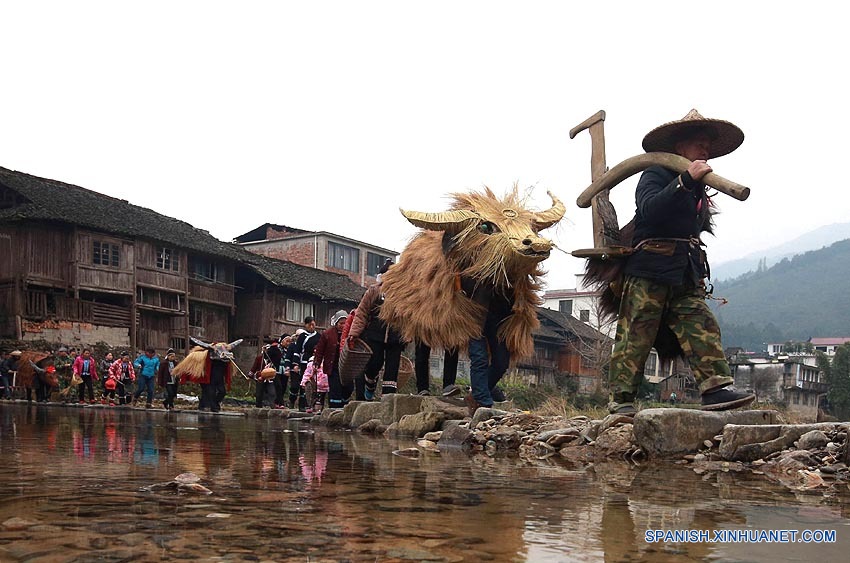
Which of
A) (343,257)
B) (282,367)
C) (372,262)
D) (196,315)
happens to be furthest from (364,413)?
(372,262)

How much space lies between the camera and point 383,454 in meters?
4.90

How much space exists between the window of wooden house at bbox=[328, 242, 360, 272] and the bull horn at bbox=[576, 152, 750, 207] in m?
38.4

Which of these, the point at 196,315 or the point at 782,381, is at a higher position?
the point at 196,315

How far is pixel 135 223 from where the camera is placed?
32375 millimetres

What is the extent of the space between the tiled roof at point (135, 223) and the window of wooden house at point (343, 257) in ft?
11.3

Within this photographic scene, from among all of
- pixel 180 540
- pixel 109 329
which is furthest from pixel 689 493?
pixel 109 329

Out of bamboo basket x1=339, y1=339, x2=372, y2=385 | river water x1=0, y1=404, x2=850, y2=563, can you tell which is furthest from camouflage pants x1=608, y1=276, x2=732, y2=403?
bamboo basket x1=339, y1=339, x2=372, y2=385

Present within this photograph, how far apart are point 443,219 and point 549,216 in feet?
3.88

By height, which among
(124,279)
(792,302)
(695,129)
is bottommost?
(695,129)

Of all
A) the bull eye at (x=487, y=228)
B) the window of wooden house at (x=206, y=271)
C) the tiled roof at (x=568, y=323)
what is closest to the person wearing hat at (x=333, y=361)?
the bull eye at (x=487, y=228)

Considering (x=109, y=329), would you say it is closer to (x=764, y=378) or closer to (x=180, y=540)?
(x=180, y=540)

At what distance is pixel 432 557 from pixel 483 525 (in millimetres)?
470

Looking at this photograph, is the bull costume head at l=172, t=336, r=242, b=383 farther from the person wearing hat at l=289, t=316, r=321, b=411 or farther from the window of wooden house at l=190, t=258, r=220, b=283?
the window of wooden house at l=190, t=258, r=220, b=283

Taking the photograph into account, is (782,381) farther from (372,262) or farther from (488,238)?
(488,238)
